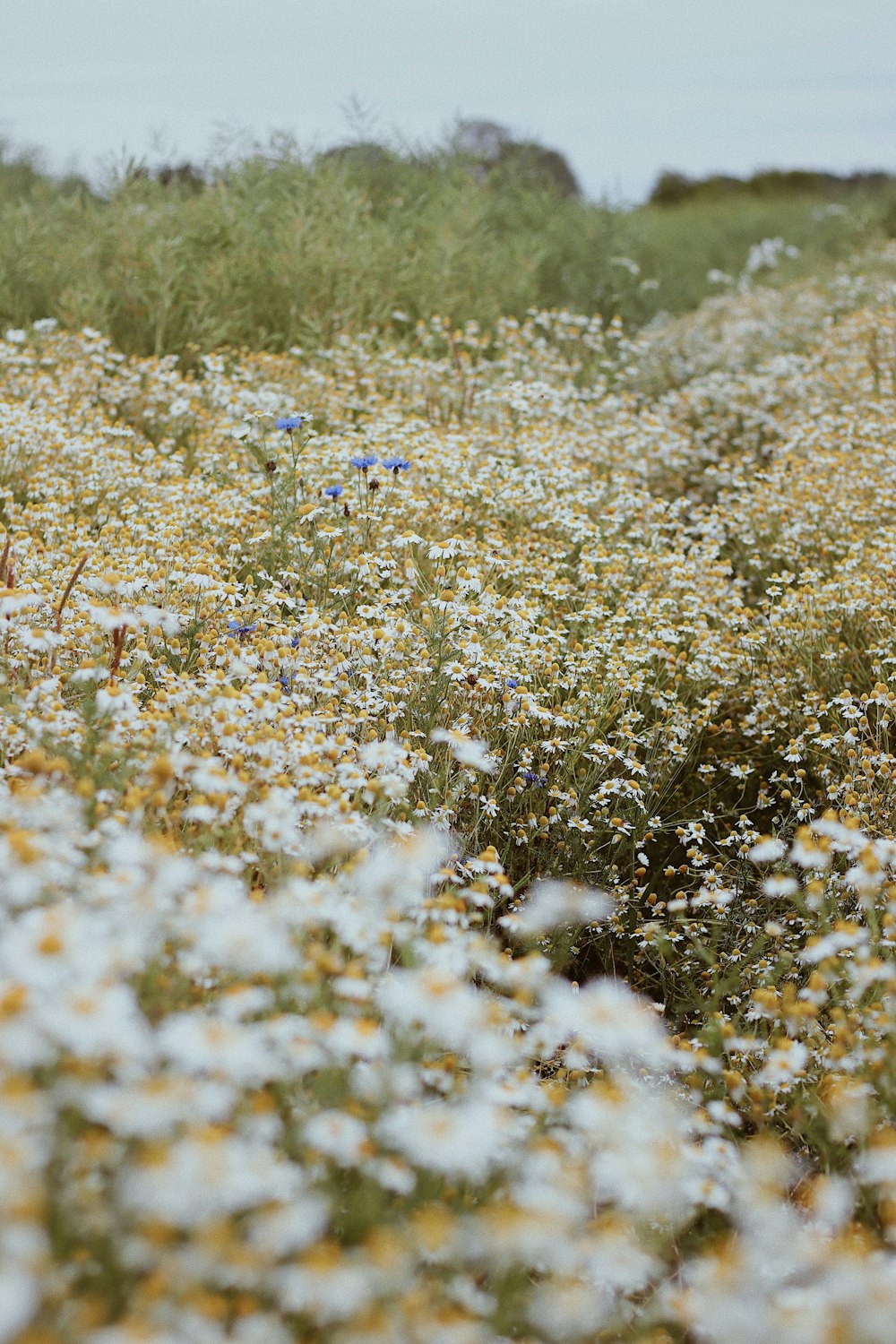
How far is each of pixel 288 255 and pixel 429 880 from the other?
546 cm

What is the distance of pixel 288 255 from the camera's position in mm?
6848

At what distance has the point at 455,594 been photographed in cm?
350

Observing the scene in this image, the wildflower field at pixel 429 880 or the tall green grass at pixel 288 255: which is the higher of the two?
the tall green grass at pixel 288 255

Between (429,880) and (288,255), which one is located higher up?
(288,255)

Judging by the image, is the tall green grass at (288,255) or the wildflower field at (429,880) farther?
the tall green grass at (288,255)

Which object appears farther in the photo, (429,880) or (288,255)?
(288,255)

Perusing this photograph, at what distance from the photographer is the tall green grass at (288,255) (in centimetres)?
671

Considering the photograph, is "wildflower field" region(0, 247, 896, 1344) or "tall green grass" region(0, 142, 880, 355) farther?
"tall green grass" region(0, 142, 880, 355)

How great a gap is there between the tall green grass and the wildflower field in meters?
0.95

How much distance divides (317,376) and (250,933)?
4.80 metres

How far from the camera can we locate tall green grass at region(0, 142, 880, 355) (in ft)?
22.0

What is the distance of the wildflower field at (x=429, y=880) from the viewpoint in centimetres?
135

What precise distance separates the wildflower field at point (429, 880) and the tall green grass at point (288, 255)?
3.11 feet

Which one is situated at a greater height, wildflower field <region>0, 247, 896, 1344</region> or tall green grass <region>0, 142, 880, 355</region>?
tall green grass <region>0, 142, 880, 355</region>
